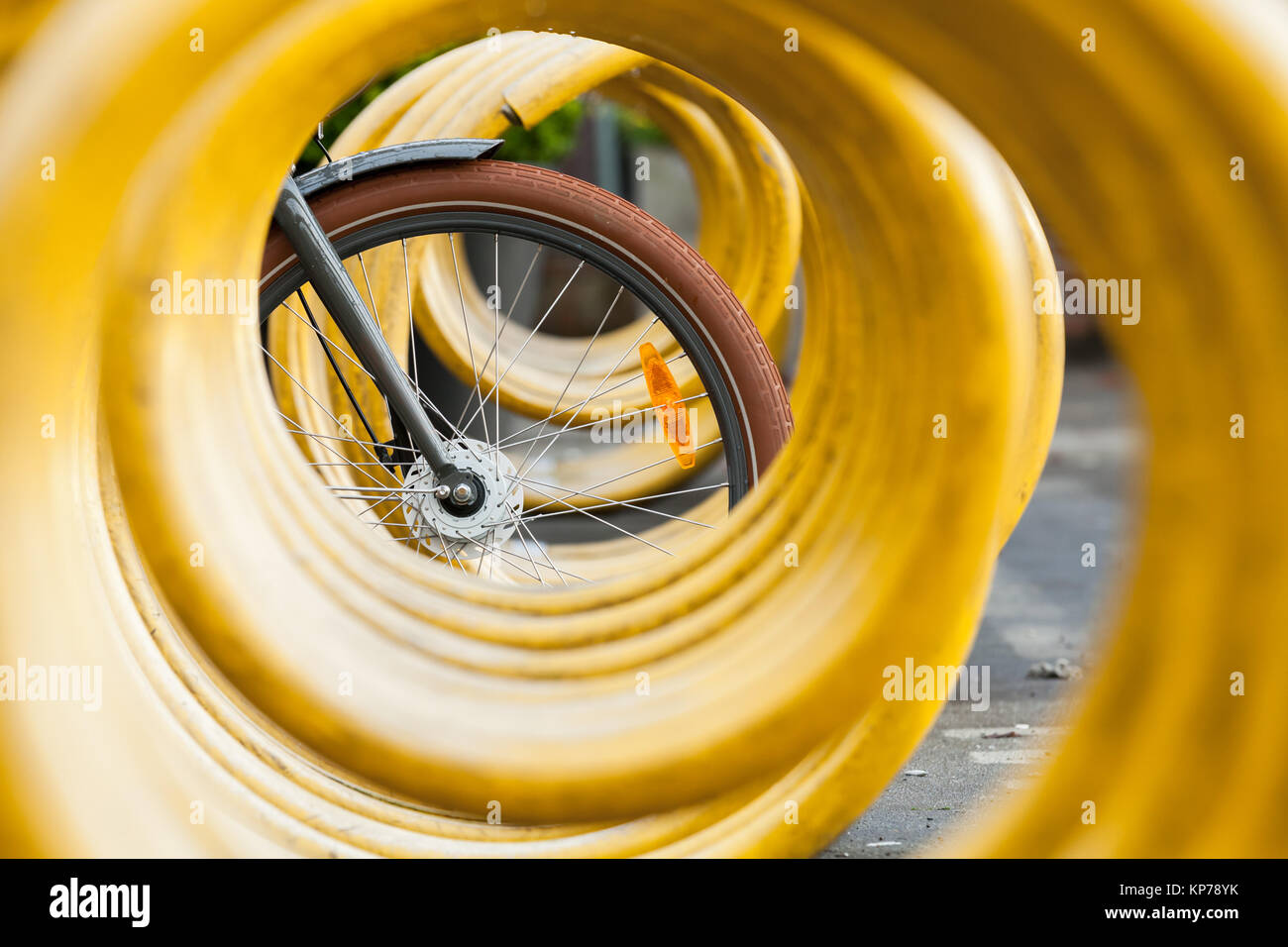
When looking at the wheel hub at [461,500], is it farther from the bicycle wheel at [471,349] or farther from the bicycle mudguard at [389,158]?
the bicycle mudguard at [389,158]

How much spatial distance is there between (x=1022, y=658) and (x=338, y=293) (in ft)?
6.46

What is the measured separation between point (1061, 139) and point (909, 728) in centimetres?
71

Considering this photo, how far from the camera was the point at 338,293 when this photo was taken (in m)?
1.97

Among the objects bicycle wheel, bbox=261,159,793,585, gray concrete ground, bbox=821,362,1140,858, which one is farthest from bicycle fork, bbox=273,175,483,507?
gray concrete ground, bbox=821,362,1140,858

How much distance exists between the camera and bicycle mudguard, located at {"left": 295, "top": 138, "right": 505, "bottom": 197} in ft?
6.97

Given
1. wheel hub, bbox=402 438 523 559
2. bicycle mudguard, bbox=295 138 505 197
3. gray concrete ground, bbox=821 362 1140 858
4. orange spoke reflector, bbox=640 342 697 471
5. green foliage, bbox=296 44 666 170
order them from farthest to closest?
green foliage, bbox=296 44 666 170
orange spoke reflector, bbox=640 342 697 471
wheel hub, bbox=402 438 523 559
bicycle mudguard, bbox=295 138 505 197
gray concrete ground, bbox=821 362 1140 858

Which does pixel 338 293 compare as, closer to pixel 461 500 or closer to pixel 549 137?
pixel 461 500

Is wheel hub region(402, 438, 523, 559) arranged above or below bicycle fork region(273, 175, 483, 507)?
below

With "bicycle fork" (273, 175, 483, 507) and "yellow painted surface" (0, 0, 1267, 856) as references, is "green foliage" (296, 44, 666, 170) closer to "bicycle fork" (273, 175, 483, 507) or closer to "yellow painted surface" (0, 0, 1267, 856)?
"bicycle fork" (273, 175, 483, 507)

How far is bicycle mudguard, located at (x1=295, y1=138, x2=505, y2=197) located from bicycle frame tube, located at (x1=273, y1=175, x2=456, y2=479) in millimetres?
124

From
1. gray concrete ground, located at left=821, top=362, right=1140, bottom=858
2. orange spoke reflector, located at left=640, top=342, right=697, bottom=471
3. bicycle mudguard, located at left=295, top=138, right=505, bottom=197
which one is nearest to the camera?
gray concrete ground, located at left=821, top=362, right=1140, bottom=858

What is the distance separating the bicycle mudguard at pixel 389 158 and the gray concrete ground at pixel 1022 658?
1304 millimetres
